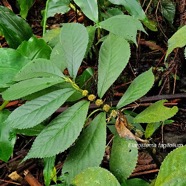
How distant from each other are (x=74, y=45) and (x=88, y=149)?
0.90 ft

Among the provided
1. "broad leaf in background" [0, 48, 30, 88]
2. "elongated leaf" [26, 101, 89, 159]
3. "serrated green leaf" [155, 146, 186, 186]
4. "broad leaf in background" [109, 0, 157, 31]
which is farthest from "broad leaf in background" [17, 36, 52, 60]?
"serrated green leaf" [155, 146, 186, 186]

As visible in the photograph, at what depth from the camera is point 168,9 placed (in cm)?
163

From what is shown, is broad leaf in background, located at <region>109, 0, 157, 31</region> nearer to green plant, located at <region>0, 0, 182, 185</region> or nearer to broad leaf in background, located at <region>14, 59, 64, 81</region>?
green plant, located at <region>0, 0, 182, 185</region>

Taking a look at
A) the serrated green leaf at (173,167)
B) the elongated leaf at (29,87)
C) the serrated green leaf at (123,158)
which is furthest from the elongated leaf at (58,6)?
the serrated green leaf at (173,167)

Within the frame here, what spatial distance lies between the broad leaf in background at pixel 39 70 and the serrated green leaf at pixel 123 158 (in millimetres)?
230

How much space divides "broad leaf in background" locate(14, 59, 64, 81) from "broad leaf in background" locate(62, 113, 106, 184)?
0.16m

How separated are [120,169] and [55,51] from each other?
0.40 m

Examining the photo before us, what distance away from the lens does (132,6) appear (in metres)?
1.26

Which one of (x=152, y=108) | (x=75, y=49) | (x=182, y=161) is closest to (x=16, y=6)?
(x=75, y=49)

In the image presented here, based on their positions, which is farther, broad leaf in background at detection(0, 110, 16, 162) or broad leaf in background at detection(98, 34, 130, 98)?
broad leaf in background at detection(0, 110, 16, 162)

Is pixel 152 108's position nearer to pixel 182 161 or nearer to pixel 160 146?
pixel 182 161

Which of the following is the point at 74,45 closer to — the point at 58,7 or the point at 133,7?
the point at 133,7

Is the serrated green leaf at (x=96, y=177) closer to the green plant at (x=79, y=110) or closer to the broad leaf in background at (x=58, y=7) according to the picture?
the green plant at (x=79, y=110)

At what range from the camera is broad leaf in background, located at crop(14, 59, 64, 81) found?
0.94 m
